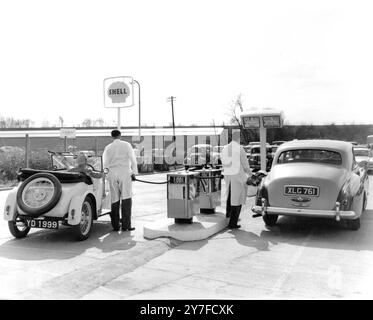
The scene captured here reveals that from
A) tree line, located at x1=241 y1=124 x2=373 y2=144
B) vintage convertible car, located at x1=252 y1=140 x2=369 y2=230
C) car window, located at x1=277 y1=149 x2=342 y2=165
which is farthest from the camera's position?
tree line, located at x1=241 y1=124 x2=373 y2=144

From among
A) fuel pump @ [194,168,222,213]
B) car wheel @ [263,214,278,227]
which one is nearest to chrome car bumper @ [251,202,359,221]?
car wheel @ [263,214,278,227]

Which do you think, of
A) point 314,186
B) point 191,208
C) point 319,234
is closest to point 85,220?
point 191,208

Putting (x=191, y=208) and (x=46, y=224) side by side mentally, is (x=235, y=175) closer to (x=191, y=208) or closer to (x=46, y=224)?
(x=191, y=208)

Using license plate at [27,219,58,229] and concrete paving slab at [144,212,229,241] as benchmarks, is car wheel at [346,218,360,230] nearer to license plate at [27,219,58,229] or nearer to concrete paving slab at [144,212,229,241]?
concrete paving slab at [144,212,229,241]

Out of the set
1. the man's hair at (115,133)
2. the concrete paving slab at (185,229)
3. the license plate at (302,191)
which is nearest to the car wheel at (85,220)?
the concrete paving slab at (185,229)

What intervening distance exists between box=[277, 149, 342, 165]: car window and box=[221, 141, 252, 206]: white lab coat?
103 cm

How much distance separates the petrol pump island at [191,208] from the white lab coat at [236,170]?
44 centimetres

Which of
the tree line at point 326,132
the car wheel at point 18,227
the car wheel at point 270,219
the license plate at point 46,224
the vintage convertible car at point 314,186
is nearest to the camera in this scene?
the license plate at point 46,224

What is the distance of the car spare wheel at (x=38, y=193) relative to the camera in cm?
714

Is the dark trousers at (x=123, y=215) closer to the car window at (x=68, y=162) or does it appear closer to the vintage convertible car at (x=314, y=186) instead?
the car window at (x=68, y=162)

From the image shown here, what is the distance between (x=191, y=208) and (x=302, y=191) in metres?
2.01

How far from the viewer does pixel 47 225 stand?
711 centimetres

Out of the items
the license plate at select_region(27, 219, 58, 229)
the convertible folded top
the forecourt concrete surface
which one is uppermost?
the convertible folded top

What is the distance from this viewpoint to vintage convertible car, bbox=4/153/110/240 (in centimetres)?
715
